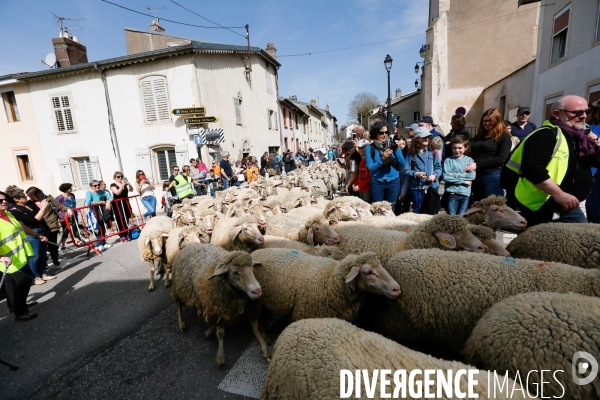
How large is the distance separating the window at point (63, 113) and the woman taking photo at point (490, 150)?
16350 mm

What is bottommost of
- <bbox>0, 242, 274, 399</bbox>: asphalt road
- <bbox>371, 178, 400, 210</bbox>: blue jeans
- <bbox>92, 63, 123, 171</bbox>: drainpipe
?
<bbox>0, 242, 274, 399</bbox>: asphalt road

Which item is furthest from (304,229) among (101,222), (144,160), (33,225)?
(144,160)

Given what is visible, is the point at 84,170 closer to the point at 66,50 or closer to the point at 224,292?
the point at 66,50

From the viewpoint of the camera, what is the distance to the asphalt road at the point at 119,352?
7.92 ft

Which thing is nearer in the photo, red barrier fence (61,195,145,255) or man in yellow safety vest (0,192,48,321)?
man in yellow safety vest (0,192,48,321)

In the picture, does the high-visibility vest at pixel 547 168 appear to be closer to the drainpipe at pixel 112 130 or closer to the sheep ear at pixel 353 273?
the sheep ear at pixel 353 273

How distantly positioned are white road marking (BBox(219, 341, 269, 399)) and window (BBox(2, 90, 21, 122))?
1794cm

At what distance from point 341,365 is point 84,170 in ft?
54.2

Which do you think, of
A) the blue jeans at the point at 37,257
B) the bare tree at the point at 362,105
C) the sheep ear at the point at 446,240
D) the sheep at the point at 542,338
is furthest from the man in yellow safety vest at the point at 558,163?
the bare tree at the point at 362,105

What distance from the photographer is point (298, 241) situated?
13.1 ft

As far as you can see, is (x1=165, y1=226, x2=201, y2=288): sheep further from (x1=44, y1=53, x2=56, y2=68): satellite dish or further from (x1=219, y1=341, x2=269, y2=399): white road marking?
(x1=44, y1=53, x2=56, y2=68): satellite dish

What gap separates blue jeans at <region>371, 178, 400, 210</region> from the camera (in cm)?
473

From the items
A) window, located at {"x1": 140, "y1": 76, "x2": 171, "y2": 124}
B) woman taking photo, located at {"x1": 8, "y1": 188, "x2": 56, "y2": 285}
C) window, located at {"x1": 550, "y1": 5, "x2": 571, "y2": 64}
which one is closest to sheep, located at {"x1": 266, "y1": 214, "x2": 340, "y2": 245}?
woman taking photo, located at {"x1": 8, "y1": 188, "x2": 56, "y2": 285}

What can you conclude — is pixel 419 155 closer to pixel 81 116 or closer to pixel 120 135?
pixel 120 135
